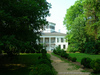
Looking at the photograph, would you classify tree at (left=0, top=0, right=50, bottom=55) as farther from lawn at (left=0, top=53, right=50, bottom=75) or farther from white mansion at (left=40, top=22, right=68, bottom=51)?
white mansion at (left=40, top=22, right=68, bottom=51)

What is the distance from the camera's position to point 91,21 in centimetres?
2619

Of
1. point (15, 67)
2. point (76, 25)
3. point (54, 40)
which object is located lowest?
point (15, 67)

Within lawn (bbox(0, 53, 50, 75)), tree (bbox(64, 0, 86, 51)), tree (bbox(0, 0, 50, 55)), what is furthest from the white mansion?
tree (bbox(0, 0, 50, 55))

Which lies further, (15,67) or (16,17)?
(15,67)

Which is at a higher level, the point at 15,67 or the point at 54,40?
the point at 54,40

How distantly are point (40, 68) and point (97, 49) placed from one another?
25.6 metres

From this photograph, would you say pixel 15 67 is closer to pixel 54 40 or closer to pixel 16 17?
pixel 16 17

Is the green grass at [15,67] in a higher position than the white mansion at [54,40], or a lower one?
lower

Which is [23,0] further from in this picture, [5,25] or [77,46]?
[77,46]

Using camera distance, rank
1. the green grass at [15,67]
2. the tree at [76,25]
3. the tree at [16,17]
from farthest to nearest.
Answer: the tree at [76,25]
the green grass at [15,67]
the tree at [16,17]

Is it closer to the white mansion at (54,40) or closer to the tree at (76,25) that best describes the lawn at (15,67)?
the tree at (76,25)

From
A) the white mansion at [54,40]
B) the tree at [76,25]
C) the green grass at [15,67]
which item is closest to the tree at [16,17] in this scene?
the green grass at [15,67]

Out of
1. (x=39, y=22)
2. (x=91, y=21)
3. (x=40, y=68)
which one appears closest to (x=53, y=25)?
(x=91, y=21)

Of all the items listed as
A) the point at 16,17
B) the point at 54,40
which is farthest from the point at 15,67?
the point at 54,40
